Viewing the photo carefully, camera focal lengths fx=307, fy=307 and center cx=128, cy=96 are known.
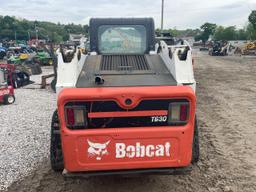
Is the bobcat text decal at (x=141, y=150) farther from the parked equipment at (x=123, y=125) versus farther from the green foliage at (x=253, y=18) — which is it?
the green foliage at (x=253, y=18)

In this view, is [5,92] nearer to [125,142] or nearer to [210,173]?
[210,173]

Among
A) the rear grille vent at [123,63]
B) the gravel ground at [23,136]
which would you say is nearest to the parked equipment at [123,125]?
the rear grille vent at [123,63]

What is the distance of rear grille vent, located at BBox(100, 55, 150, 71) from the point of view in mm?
4535

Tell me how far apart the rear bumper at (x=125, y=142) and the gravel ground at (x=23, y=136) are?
1.62 meters

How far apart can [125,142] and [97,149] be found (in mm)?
315

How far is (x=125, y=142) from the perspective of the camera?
332 centimetres

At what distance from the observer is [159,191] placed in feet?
13.4

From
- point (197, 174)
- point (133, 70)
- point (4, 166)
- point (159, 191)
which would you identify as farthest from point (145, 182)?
point (4, 166)

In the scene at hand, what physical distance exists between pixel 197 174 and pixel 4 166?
2989 millimetres

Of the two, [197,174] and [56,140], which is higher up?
[56,140]

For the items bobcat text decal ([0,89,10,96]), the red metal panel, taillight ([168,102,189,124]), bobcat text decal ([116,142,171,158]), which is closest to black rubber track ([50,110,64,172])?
the red metal panel

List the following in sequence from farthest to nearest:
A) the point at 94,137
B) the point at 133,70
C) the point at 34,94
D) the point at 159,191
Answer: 1. the point at 34,94
2. the point at 133,70
3. the point at 159,191
4. the point at 94,137

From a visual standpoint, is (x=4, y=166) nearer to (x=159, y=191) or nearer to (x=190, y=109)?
(x=159, y=191)

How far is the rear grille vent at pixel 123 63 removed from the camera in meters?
4.54
